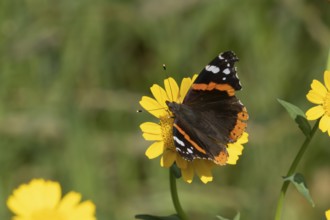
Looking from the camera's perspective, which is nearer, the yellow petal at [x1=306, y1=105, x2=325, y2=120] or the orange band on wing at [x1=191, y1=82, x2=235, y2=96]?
the yellow petal at [x1=306, y1=105, x2=325, y2=120]

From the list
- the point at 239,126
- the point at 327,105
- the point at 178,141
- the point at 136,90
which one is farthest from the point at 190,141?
the point at 136,90

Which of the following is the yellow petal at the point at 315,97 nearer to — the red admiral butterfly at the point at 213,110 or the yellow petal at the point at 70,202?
the red admiral butterfly at the point at 213,110

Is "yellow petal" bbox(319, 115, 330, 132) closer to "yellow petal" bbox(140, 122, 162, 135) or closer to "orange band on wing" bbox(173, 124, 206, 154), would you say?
"orange band on wing" bbox(173, 124, 206, 154)

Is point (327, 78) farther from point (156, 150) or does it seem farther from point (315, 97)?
point (156, 150)

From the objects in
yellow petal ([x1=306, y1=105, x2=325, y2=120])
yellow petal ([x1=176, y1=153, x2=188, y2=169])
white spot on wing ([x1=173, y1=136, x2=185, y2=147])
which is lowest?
yellow petal ([x1=176, y1=153, x2=188, y2=169])

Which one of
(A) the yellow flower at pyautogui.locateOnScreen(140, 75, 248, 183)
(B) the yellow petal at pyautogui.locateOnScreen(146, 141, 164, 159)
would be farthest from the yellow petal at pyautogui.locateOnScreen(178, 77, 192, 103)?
(B) the yellow petal at pyautogui.locateOnScreen(146, 141, 164, 159)

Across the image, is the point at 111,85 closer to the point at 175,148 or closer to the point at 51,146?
the point at 51,146

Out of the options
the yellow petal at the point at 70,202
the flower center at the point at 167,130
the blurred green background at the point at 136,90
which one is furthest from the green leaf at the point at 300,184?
the blurred green background at the point at 136,90
